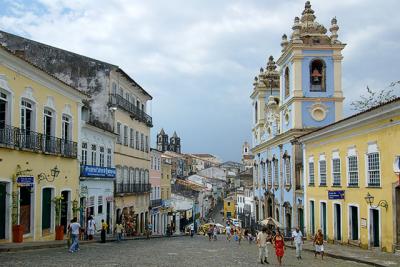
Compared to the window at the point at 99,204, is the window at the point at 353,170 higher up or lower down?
higher up

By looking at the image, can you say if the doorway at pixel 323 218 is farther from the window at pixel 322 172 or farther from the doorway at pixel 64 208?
the doorway at pixel 64 208

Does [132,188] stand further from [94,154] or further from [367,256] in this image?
[367,256]

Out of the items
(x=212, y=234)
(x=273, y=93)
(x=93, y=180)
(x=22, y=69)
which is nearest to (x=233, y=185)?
(x=273, y=93)

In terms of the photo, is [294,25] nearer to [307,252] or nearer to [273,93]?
[273,93]

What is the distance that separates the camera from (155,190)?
52.0m

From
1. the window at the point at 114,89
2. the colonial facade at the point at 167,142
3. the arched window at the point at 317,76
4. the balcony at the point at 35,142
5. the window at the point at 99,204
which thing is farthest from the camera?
the colonial facade at the point at 167,142

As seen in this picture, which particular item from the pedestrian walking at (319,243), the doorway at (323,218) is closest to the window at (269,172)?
the doorway at (323,218)

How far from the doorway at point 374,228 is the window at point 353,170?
6.85 feet

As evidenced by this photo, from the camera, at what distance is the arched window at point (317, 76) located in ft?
127

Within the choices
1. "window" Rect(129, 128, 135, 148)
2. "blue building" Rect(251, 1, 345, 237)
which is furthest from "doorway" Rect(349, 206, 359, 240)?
"window" Rect(129, 128, 135, 148)

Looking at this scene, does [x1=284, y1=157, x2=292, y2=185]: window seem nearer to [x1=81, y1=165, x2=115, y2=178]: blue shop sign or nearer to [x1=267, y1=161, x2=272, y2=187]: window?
[x1=267, y1=161, x2=272, y2=187]: window

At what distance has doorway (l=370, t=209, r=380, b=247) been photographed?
21766 millimetres

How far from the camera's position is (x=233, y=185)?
148625 millimetres

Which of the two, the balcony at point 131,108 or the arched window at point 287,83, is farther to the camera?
the arched window at point 287,83
